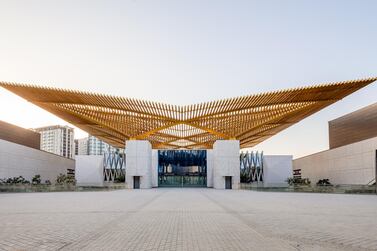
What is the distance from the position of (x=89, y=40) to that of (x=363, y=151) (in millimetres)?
31553

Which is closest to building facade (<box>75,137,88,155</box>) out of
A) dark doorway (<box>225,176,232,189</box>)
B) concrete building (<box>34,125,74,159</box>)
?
concrete building (<box>34,125,74,159</box>)

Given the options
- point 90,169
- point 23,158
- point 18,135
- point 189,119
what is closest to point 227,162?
point 189,119

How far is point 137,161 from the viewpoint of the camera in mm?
40688

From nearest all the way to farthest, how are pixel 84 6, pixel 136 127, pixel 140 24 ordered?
pixel 84 6 < pixel 140 24 < pixel 136 127

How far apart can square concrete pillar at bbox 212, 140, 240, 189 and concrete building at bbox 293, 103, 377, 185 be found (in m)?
12.5

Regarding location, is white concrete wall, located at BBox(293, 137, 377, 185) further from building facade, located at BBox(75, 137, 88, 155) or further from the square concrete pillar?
building facade, located at BBox(75, 137, 88, 155)

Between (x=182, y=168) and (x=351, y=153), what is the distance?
1022 inches

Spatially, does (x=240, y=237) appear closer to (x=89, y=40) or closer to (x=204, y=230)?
(x=204, y=230)

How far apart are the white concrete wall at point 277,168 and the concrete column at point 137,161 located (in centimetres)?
1843

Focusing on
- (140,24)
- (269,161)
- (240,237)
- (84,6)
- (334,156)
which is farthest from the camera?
(269,161)

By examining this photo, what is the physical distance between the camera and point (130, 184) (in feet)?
133

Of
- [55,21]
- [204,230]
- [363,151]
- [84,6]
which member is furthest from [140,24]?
[363,151]

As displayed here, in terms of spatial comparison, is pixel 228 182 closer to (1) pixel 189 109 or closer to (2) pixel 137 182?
(2) pixel 137 182

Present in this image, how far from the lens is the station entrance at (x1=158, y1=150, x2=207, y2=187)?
188 ft
